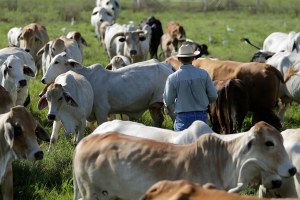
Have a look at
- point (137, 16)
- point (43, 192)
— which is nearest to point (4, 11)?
point (137, 16)

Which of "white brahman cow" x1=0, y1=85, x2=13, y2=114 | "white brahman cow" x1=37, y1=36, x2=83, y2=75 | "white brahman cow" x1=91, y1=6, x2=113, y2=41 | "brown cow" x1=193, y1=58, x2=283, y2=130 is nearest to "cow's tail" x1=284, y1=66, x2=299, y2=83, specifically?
"brown cow" x1=193, y1=58, x2=283, y2=130

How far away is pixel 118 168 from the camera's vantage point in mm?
6762

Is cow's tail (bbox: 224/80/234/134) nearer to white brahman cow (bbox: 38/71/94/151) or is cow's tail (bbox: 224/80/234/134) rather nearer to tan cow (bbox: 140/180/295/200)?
white brahman cow (bbox: 38/71/94/151)

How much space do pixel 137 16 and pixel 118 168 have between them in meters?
24.9

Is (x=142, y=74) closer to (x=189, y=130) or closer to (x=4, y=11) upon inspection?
(x=189, y=130)

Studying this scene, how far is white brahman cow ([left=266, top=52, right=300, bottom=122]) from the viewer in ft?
43.8

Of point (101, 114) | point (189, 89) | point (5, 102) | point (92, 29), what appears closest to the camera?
point (189, 89)

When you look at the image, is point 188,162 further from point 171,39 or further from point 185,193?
point 171,39

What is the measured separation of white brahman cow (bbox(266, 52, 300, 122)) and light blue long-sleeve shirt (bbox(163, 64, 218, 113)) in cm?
425

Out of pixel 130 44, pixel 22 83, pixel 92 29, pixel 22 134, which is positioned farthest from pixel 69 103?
pixel 92 29

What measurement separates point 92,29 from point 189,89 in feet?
60.5

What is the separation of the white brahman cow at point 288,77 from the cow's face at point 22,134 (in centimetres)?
594

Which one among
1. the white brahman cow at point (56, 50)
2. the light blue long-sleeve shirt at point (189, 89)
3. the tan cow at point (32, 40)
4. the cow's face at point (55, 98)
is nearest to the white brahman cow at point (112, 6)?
the tan cow at point (32, 40)

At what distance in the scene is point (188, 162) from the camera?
663 cm
